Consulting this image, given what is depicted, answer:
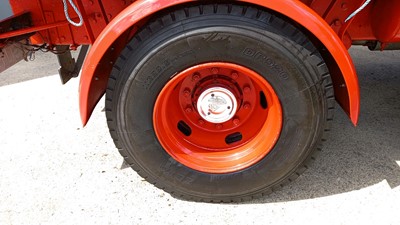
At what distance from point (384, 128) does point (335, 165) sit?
2.25ft

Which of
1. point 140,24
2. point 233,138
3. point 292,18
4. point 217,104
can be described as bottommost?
point 233,138

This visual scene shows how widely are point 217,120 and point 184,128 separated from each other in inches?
9.8

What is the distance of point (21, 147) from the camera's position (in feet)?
9.12

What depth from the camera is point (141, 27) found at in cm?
180

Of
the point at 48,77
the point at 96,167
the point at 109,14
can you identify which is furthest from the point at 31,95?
the point at 109,14

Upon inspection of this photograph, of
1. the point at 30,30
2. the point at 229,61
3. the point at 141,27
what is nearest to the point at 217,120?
the point at 229,61

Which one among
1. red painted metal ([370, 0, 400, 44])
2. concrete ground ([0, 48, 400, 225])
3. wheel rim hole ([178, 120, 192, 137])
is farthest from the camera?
wheel rim hole ([178, 120, 192, 137])

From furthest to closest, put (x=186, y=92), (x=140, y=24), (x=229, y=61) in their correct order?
(x=186, y=92), (x=140, y=24), (x=229, y=61)

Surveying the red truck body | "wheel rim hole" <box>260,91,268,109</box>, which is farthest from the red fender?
"wheel rim hole" <box>260,91,268,109</box>

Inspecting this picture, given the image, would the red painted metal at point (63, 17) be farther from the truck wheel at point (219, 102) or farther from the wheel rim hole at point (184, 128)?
the wheel rim hole at point (184, 128)

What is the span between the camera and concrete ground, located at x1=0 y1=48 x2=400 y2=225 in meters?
2.07

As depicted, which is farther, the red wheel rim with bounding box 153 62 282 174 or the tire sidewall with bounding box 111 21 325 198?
the red wheel rim with bounding box 153 62 282 174

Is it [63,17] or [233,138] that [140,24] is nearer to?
[63,17]

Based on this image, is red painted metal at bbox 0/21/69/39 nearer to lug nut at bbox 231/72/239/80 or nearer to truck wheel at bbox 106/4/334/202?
truck wheel at bbox 106/4/334/202
